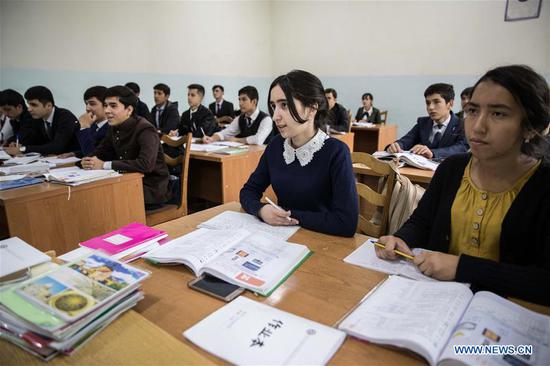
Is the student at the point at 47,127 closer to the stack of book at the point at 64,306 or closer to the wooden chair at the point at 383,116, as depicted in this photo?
the stack of book at the point at 64,306

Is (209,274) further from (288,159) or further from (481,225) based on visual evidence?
(481,225)

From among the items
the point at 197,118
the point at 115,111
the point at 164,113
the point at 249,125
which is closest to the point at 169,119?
the point at 164,113

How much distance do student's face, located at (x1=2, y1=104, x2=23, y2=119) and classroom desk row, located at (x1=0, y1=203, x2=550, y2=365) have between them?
363 centimetres

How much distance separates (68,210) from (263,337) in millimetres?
1615

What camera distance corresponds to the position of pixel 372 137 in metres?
5.66

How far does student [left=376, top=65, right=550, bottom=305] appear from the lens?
846mm

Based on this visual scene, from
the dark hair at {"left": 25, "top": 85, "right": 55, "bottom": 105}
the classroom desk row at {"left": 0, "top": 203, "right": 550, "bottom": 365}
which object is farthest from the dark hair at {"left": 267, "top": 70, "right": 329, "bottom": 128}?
the dark hair at {"left": 25, "top": 85, "right": 55, "bottom": 105}

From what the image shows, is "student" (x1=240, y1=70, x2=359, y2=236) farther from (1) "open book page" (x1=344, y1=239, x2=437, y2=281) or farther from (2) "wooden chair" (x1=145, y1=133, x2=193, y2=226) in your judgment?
(2) "wooden chair" (x1=145, y1=133, x2=193, y2=226)

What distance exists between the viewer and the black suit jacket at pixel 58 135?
123 inches

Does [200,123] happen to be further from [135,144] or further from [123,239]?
[123,239]

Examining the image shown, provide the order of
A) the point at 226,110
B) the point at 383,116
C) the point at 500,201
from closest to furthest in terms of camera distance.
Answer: the point at 500,201
the point at 226,110
the point at 383,116

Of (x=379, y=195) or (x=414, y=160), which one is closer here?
(x=379, y=195)

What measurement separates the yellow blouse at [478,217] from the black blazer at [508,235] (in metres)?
0.02

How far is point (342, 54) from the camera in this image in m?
7.31
